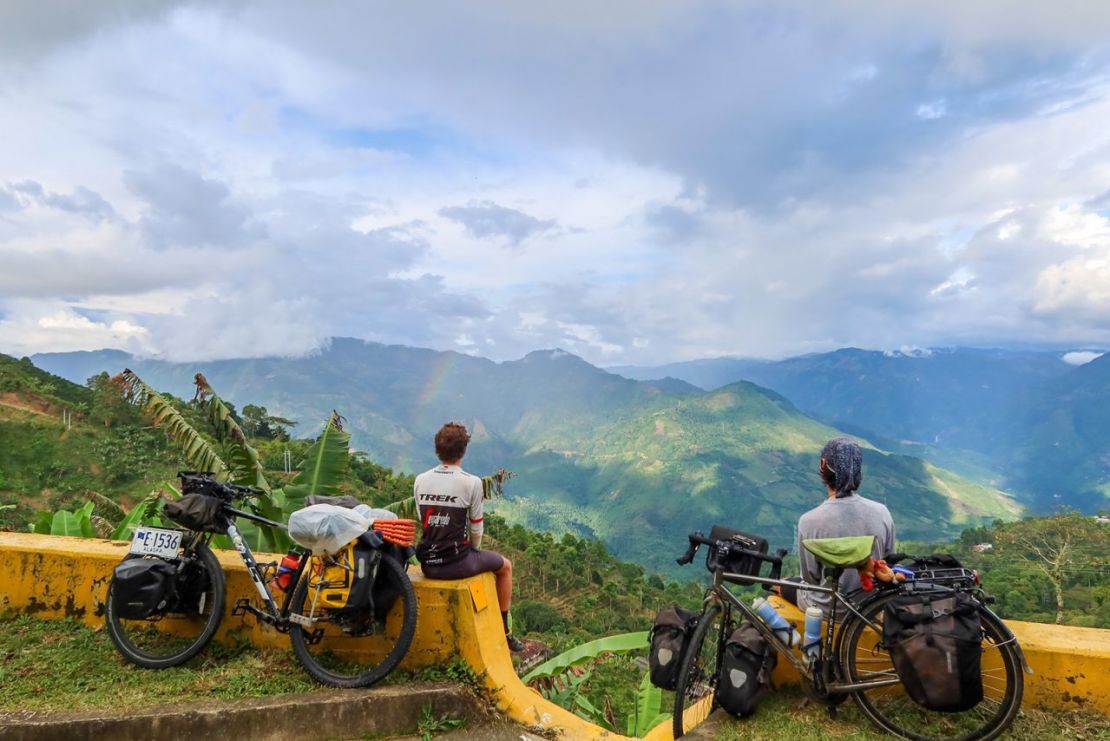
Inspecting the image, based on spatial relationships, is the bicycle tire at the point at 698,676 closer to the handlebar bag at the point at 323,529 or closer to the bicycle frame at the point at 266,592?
the handlebar bag at the point at 323,529

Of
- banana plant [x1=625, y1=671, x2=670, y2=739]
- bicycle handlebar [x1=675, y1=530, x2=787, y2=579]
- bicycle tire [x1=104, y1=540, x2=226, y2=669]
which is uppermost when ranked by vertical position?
bicycle handlebar [x1=675, y1=530, x2=787, y2=579]

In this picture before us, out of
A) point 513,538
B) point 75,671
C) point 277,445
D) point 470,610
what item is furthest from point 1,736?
point 513,538

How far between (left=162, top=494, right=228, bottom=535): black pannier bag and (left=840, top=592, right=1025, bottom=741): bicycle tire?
13.3ft

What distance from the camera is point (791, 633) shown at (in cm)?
372

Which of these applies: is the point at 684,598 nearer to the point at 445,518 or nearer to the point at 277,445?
the point at 277,445

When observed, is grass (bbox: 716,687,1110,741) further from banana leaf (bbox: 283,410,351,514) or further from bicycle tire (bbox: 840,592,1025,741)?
banana leaf (bbox: 283,410,351,514)

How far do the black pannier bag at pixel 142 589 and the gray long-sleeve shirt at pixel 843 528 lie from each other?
408 cm

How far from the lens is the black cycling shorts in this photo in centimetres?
423

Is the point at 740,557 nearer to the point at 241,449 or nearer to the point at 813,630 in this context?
the point at 813,630

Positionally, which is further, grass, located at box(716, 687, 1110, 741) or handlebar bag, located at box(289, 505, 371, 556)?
handlebar bag, located at box(289, 505, 371, 556)

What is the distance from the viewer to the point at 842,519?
380 cm

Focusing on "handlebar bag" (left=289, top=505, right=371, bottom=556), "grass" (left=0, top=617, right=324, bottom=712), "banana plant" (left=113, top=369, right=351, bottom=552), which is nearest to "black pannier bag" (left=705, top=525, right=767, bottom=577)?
"handlebar bag" (left=289, top=505, right=371, bottom=556)

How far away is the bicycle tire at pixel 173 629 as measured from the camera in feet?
13.3

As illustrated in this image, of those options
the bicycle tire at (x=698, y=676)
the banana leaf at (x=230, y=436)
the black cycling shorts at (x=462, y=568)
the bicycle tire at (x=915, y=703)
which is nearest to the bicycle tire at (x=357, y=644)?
the black cycling shorts at (x=462, y=568)
